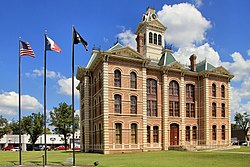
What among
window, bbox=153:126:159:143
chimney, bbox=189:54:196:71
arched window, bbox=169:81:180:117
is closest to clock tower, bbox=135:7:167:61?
chimney, bbox=189:54:196:71

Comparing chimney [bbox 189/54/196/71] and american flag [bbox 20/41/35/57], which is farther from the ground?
chimney [bbox 189/54/196/71]

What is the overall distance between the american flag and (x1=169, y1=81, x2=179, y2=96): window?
23598 millimetres

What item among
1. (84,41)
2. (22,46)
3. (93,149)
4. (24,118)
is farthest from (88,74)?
(24,118)

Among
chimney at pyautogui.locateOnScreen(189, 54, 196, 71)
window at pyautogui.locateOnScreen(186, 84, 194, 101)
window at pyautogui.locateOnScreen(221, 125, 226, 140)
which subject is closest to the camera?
window at pyautogui.locateOnScreen(186, 84, 194, 101)

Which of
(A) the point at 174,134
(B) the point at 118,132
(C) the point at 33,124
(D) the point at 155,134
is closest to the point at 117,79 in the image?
(B) the point at 118,132

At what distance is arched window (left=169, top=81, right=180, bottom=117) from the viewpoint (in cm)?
4231

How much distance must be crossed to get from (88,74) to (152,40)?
1294 centimetres

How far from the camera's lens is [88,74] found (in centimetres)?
4303

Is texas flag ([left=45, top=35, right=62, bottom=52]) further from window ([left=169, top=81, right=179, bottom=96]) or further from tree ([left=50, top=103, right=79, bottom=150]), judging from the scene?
tree ([left=50, top=103, right=79, bottom=150])

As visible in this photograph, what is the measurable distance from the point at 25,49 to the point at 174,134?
85.1ft

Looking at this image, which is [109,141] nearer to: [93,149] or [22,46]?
[93,149]

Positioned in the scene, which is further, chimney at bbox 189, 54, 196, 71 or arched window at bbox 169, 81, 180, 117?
chimney at bbox 189, 54, 196, 71

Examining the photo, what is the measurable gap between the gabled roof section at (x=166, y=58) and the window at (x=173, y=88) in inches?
122

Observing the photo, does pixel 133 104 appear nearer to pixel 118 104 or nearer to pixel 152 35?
pixel 118 104
